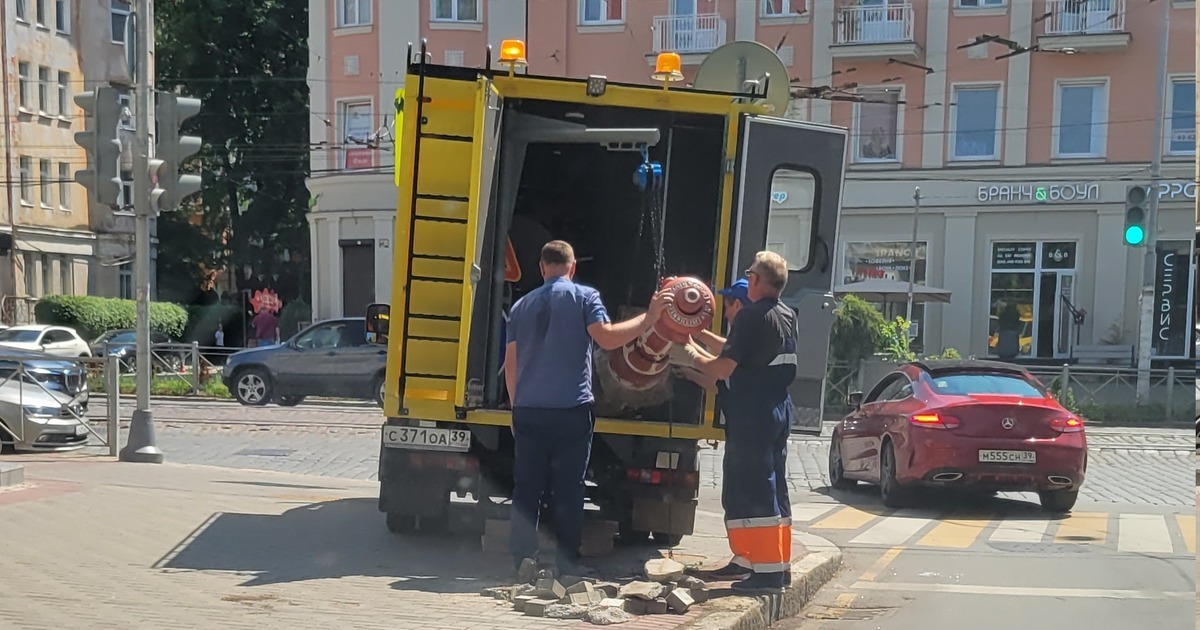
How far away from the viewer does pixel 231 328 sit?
39000 millimetres

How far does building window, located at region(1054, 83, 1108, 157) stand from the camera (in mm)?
32188

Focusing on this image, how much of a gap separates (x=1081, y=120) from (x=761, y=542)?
2838 centimetres

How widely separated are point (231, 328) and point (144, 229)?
26.6 metres

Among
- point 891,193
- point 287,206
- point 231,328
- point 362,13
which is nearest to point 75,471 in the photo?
point 362,13

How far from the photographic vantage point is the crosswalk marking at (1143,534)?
31.9 ft

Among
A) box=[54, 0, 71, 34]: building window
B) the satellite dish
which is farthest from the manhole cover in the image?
box=[54, 0, 71, 34]: building window

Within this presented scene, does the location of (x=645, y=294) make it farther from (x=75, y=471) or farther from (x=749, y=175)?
(x=75, y=471)

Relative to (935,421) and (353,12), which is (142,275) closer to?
(935,421)

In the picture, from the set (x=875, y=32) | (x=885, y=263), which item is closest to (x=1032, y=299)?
(x=885, y=263)

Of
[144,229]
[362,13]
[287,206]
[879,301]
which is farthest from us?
[287,206]

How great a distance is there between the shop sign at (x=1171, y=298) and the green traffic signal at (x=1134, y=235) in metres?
12.2

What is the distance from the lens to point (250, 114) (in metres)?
39.9

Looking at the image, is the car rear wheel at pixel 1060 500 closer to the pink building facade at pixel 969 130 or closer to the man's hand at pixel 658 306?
the man's hand at pixel 658 306

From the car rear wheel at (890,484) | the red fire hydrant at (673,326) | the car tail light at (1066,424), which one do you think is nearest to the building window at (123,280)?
the car rear wheel at (890,484)
